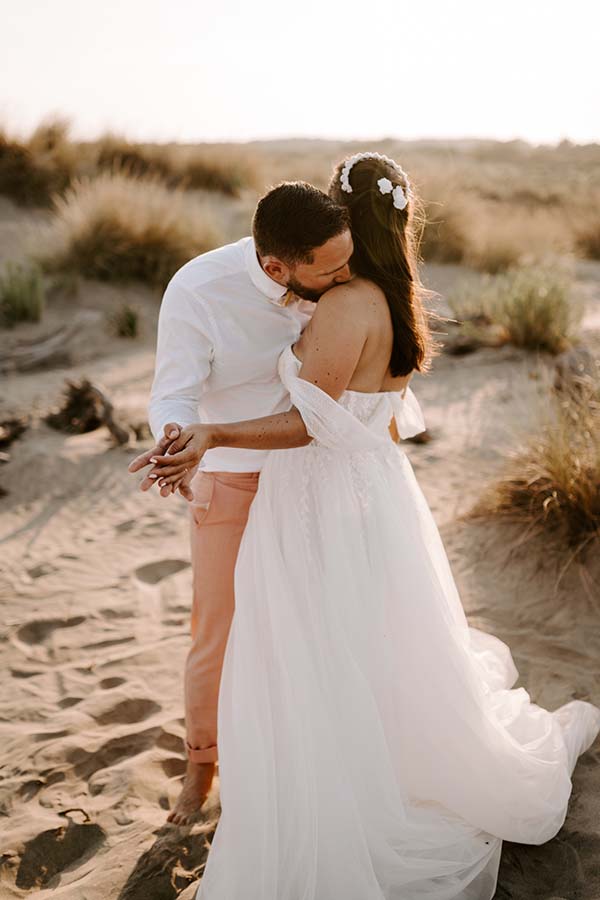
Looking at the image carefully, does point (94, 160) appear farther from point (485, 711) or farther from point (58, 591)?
point (485, 711)

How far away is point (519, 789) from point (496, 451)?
357cm

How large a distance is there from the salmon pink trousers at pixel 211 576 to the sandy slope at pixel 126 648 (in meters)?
0.41

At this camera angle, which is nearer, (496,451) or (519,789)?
(519,789)

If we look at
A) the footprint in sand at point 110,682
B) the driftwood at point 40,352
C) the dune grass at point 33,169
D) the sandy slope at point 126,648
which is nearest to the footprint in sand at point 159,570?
the sandy slope at point 126,648

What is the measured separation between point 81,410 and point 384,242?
4.56 m

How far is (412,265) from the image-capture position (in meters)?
2.36

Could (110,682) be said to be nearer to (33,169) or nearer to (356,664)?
(356,664)

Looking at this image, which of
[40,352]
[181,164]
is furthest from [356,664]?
[181,164]

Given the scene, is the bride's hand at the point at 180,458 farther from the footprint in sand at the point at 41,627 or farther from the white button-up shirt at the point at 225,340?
the footprint in sand at the point at 41,627

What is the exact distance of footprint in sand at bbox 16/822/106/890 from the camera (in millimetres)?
2553

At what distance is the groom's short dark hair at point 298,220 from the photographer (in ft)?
6.88

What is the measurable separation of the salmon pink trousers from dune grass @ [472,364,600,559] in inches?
79.4

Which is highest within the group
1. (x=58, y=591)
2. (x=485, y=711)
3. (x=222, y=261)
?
(x=222, y=261)

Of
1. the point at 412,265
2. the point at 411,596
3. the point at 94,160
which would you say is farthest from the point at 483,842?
the point at 94,160
